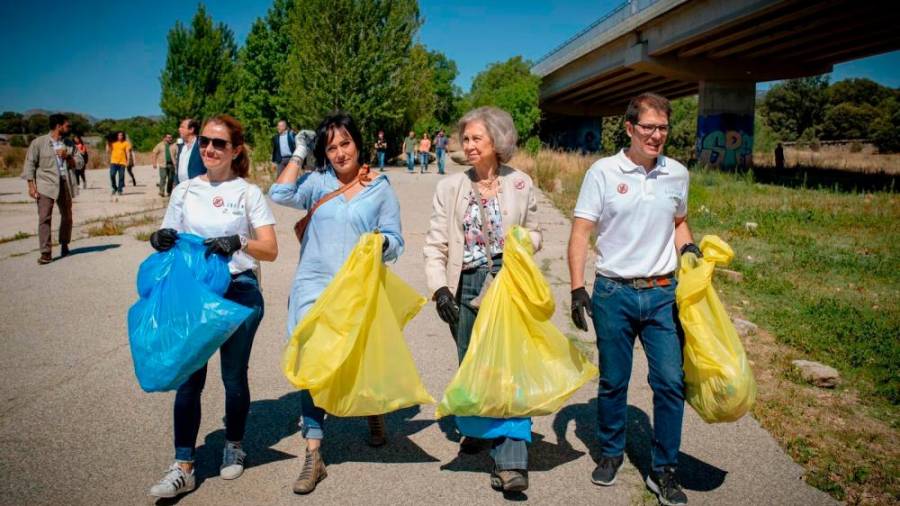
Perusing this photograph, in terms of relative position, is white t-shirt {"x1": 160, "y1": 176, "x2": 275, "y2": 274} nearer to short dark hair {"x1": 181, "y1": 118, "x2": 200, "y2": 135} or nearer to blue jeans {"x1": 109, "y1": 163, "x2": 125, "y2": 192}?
short dark hair {"x1": 181, "y1": 118, "x2": 200, "y2": 135}

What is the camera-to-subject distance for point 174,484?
2955 mm

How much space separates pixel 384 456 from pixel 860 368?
12.9 ft

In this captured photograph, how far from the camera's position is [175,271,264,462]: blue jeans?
9.99 ft

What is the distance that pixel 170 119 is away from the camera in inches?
1901

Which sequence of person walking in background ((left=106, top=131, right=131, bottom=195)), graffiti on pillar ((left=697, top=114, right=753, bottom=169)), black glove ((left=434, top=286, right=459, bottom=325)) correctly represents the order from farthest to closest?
1. graffiti on pillar ((left=697, top=114, right=753, bottom=169))
2. person walking in background ((left=106, top=131, right=131, bottom=195))
3. black glove ((left=434, top=286, right=459, bottom=325))

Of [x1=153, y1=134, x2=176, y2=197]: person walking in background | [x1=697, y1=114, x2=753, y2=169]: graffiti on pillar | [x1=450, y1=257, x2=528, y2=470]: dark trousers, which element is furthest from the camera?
[x1=697, y1=114, x2=753, y2=169]: graffiti on pillar

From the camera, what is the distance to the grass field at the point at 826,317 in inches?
140

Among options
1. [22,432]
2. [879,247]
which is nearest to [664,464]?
[22,432]

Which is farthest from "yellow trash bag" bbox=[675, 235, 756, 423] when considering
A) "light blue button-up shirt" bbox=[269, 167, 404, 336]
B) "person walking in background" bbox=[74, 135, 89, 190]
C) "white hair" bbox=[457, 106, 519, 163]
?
"person walking in background" bbox=[74, 135, 89, 190]

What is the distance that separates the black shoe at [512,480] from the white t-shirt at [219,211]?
66.0 inches

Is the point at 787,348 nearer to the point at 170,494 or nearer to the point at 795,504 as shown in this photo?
the point at 795,504

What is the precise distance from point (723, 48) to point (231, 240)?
86.7ft

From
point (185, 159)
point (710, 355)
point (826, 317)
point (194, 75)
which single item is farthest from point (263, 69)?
point (710, 355)

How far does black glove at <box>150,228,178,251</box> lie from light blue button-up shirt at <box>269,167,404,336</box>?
0.57m
